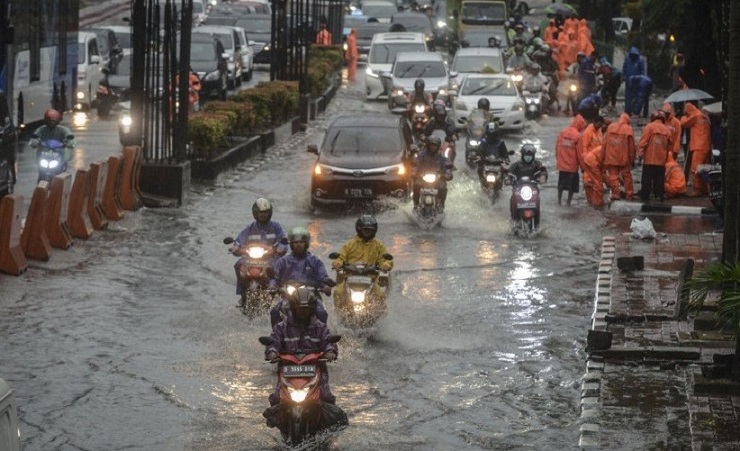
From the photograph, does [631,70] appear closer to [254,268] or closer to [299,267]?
[254,268]

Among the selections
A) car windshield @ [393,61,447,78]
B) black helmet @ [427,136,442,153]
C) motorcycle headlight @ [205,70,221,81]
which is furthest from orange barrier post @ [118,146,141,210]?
car windshield @ [393,61,447,78]

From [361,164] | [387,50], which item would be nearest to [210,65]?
[387,50]

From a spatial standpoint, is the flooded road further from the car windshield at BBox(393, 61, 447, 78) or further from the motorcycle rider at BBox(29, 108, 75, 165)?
the car windshield at BBox(393, 61, 447, 78)

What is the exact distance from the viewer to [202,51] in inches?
1791

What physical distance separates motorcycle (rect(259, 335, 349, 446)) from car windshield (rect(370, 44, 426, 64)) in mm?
38238

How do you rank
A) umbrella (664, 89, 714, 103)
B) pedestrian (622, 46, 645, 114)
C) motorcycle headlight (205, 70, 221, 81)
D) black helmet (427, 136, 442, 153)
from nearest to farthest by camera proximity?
1. black helmet (427, 136, 442, 153)
2. umbrella (664, 89, 714, 103)
3. pedestrian (622, 46, 645, 114)
4. motorcycle headlight (205, 70, 221, 81)

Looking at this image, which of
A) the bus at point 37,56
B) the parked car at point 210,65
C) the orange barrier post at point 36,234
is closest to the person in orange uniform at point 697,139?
the bus at point 37,56

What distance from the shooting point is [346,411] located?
1308 centimetres

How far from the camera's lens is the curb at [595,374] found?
12117 millimetres

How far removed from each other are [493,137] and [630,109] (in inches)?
619

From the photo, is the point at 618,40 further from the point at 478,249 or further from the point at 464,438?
the point at 464,438

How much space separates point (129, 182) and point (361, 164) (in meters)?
3.71

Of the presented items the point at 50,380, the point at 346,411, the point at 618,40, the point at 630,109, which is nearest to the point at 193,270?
the point at 50,380

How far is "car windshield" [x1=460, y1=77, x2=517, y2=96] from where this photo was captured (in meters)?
40.0
